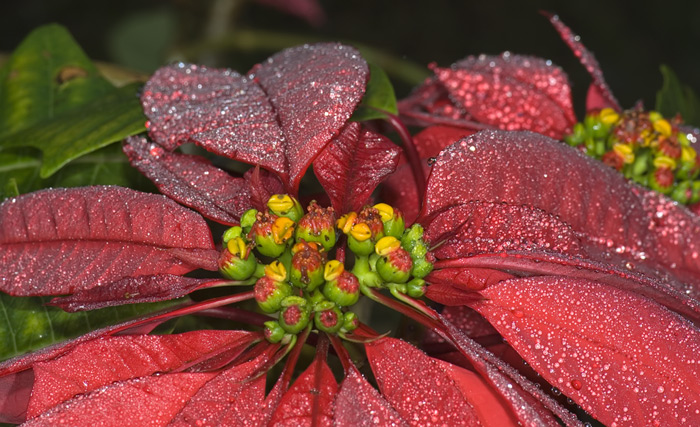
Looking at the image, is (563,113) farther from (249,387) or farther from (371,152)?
(249,387)

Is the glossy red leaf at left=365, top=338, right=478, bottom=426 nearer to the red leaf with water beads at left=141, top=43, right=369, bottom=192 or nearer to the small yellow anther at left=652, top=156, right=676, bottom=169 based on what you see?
the red leaf with water beads at left=141, top=43, right=369, bottom=192

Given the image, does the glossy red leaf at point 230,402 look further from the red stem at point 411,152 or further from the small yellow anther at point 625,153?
the small yellow anther at point 625,153

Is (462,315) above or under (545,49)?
above

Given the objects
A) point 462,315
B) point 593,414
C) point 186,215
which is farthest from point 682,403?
point 186,215

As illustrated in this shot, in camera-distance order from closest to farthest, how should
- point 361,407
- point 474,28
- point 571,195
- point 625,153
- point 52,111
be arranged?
point 361,407, point 571,195, point 625,153, point 52,111, point 474,28

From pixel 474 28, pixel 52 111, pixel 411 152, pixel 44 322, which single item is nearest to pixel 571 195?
pixel 411 152

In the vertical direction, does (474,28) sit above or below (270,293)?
below

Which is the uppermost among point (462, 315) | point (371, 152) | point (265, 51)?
point (371, 152)

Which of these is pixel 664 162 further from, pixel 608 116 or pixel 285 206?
pixel 285 206
